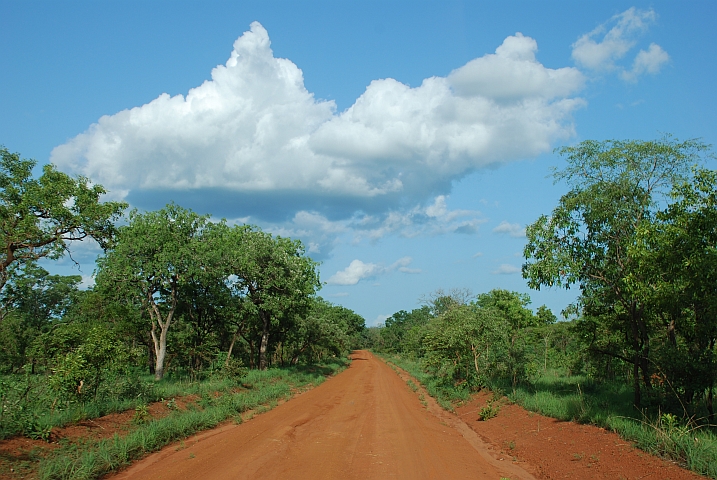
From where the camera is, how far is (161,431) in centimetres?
1163

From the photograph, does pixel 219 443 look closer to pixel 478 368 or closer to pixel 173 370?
pixel 478 368

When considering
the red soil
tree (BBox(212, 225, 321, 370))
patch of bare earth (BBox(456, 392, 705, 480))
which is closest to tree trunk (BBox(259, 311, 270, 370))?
tree (BBox(212, 225, 321, 370))

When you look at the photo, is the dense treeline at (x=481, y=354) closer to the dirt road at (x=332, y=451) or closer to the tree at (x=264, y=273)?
the dirt road at (x=332, y=451)

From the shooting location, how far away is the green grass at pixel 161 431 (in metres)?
8.52

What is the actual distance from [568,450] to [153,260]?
18.5m

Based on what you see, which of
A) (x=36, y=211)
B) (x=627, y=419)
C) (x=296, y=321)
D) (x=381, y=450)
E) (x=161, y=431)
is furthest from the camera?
(x=296, y=321)

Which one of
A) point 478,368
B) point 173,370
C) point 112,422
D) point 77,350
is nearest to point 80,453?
point 112,422

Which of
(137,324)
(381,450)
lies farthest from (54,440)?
(137,324)

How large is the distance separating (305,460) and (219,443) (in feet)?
9.51

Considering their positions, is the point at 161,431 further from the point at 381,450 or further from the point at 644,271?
the point at 644,271

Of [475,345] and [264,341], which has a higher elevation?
[264,341]

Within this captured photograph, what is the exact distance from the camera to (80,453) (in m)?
9.39

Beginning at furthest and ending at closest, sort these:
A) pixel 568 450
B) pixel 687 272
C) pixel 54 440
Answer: pixel 568 450
pixel 54 440
pixel 687 272

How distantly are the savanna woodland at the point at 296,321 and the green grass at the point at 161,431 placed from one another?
6 cm
